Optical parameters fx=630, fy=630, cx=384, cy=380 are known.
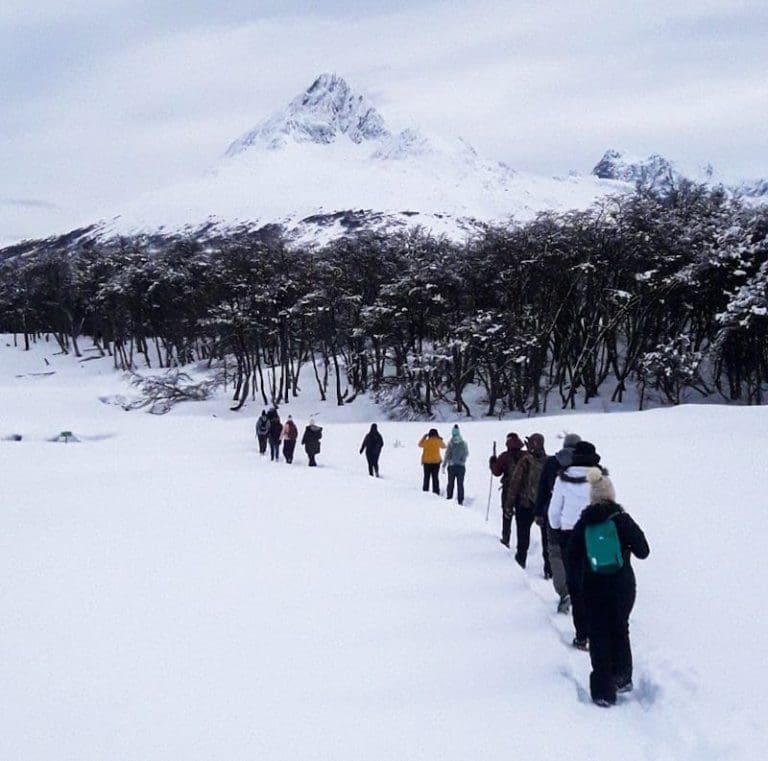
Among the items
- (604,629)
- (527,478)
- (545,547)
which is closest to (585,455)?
(604,629)

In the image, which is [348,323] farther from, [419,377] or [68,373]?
[68,373]

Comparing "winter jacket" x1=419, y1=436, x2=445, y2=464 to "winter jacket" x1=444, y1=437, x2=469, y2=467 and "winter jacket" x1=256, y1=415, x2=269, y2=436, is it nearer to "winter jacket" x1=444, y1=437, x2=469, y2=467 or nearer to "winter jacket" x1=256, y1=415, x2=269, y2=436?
"winter jacket" x1=444, y1=437, x2=469, y2=467

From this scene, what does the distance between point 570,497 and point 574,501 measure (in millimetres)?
54

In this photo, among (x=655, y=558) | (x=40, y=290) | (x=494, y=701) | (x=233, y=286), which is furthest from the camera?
(x=40, y=290)

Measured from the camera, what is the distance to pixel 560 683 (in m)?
5.15

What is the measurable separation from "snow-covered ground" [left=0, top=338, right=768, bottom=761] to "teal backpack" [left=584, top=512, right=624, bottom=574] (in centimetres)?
108

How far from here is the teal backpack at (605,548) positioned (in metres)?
4.80

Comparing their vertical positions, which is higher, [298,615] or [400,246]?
[400,246]

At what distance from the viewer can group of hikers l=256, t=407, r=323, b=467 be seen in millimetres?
19359

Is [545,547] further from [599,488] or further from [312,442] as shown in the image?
[312,442]

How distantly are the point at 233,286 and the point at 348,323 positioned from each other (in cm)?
763

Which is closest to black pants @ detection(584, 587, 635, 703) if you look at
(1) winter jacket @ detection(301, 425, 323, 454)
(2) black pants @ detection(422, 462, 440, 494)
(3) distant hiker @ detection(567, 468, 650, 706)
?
(3) distant hiker @ detection(567, 468, 650, 706)

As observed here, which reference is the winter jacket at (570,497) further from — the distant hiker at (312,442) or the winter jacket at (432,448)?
the distant hiker at (312,442)

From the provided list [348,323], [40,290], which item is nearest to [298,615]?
[348,323]
